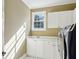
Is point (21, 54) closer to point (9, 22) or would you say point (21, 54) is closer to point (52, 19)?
point (9, 22)

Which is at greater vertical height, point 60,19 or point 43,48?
point 60,19

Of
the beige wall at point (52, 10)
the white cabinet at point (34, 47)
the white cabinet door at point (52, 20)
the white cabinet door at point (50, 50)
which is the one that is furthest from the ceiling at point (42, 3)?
the white cabinet door at point (50, 50)

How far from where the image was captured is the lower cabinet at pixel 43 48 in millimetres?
5379

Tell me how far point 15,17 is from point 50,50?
6.47 ft

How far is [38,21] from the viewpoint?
6.62 meters

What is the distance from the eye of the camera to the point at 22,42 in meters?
5.99

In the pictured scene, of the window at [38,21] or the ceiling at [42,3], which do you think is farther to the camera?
the window at [38,21]

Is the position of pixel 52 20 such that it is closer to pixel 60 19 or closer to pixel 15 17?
pixel 60 19

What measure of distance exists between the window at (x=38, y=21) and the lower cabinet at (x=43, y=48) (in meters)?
0.87

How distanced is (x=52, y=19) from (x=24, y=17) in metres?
1.30

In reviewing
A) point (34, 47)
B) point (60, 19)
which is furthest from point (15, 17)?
point (60, 19)

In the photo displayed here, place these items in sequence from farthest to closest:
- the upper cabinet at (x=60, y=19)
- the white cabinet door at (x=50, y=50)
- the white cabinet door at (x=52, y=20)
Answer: the white cabinet door at (x=52, y=20), the upper cabinet at (x=60, y=19), the white cabinet door at (x=50, y=50)

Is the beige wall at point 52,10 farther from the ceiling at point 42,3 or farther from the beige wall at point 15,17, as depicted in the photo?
the beige wall at point 15,17

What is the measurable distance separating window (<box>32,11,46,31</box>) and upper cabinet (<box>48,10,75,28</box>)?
1.14 ft
